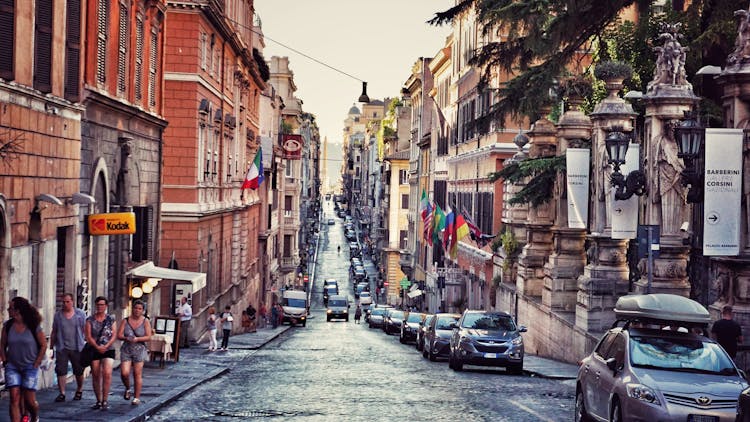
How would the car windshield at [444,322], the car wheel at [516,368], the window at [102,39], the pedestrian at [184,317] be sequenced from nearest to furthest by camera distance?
the window at [102,39]
the car wheel at [516,368]
the car windshield at [444,322]
the pedestrian at [184,317]

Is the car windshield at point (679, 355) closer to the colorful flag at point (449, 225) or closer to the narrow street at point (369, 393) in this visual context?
the narrow street at point (369, 393)

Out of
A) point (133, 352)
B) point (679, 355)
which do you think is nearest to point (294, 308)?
point (133, 352)

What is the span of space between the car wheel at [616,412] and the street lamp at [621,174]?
898 centimetres

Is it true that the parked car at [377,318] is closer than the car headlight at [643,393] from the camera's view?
No

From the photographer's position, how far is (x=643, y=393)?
45.6 feet

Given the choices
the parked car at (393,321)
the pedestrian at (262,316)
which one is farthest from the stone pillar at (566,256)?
the pedestrian at (262,316)

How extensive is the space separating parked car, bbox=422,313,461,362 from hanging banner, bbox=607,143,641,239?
8.70 metres

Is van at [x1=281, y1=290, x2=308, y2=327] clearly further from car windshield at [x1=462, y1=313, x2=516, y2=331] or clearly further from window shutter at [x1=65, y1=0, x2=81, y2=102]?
window shutter at [x1=65, y1=0, x2=81, y2=102]

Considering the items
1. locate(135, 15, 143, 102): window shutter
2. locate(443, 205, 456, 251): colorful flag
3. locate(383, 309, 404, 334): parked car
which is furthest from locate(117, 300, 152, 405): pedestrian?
locate(383, 309, 404, 334): parked car

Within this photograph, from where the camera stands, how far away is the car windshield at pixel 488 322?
29141 mm

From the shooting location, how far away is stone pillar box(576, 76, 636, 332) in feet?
87.0

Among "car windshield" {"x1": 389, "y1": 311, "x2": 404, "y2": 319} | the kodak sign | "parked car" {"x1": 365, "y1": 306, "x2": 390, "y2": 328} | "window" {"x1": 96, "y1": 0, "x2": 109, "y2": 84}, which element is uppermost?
"window" {"x1": 96, "y1": 0, "x2": 109, "y2": 84}

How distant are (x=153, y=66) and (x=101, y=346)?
1720 cm

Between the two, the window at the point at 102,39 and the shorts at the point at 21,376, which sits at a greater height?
the window at the point at 102,39
